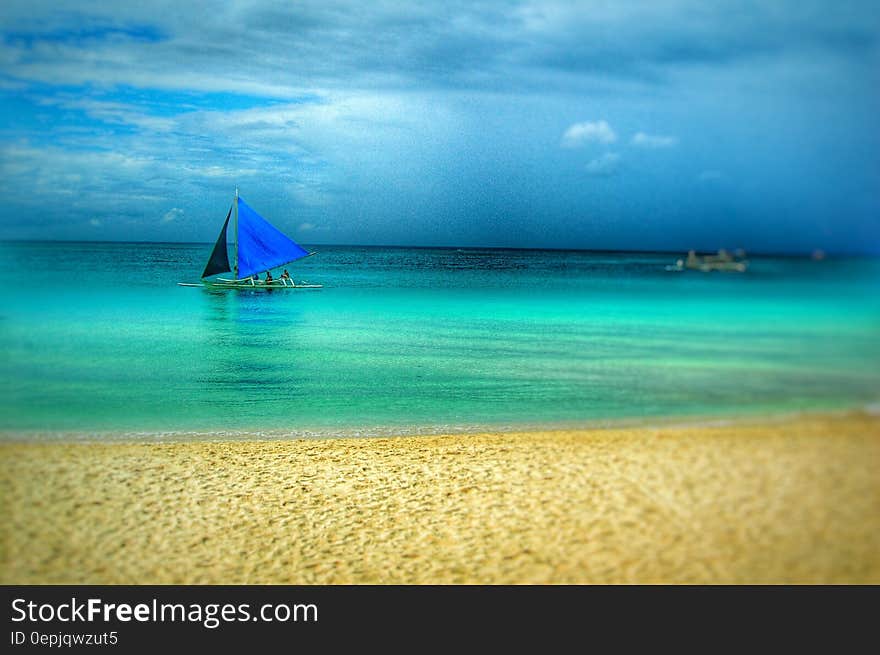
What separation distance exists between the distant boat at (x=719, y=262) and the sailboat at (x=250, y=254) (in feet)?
7.63

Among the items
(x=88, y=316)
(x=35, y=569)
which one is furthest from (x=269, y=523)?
(x=88, y=316)

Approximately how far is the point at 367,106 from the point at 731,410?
2157 millimetres

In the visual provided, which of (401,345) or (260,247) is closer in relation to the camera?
(260,247)

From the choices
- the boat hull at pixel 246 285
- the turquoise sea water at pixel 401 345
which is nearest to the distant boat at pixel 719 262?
the turquoise sea water at pixel 401 345

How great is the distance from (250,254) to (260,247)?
0.40 ft

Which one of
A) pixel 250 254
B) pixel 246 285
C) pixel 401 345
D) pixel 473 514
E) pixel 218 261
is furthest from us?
pixel 401 345

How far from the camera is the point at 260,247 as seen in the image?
5.07 metres

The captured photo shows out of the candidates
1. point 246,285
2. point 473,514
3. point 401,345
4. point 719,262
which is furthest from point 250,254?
point 719,262

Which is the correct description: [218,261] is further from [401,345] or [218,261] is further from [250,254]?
[401,345]

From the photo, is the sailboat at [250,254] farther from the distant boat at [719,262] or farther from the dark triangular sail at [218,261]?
the distant boat at [719,262]

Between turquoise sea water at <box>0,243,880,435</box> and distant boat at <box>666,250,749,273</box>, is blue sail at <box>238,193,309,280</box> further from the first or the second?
distant boat at <box>666,250,749,273</box>

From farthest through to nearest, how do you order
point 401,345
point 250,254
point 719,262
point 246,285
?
point 401,345, point 250,254, point 246,285, point 719,262
